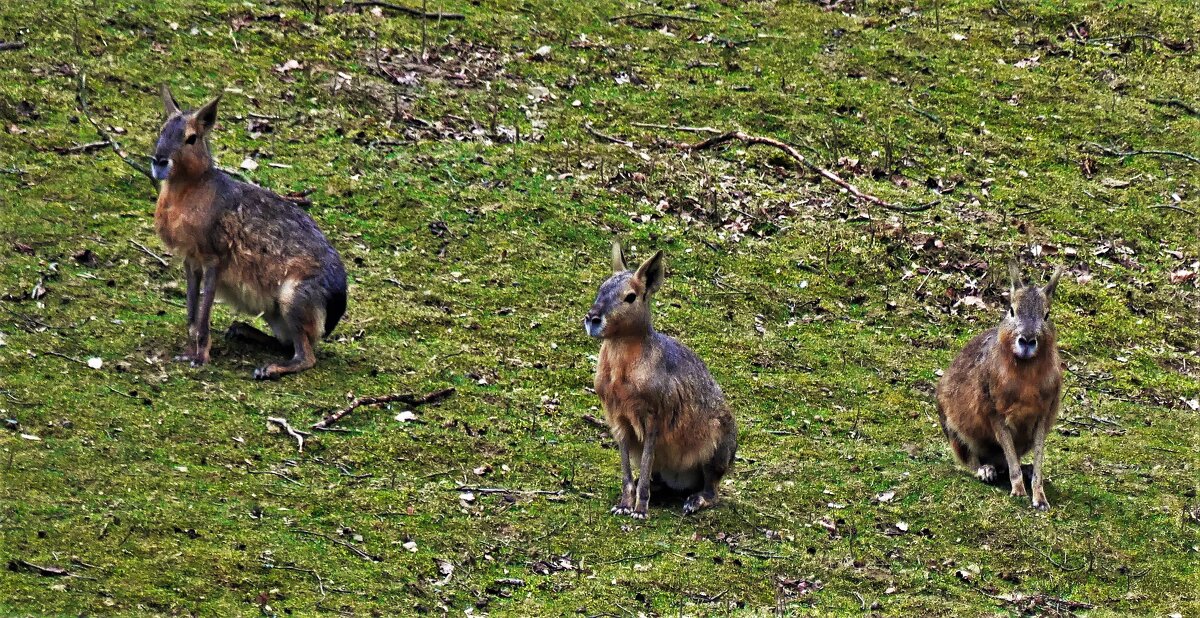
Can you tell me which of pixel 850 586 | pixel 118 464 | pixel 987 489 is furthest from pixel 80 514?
pixel 987 489

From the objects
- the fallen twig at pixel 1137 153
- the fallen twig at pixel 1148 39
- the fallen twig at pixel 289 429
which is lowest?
the fallen twig at pixel 289 429

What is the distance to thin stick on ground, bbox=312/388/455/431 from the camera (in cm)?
920

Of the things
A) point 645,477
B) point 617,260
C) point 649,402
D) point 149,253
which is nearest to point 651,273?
point 617,260

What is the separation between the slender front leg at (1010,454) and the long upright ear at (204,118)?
17.4 feet

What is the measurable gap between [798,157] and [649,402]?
7081mm

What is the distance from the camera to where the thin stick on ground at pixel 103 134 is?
12633mm

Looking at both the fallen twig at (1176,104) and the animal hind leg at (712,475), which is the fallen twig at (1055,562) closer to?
the animal hind leg at (712,475)

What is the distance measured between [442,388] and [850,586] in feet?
10.9

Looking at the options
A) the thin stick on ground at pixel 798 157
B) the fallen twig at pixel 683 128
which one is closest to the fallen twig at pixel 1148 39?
the thin stick on ground at pixel 798 157

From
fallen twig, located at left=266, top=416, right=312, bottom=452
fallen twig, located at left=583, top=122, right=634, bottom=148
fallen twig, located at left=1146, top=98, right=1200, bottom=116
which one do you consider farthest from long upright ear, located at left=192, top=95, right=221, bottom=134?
fallen twig, located at left=1146, top=98, right=1200, bottom=116

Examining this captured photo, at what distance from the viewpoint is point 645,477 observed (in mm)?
8500

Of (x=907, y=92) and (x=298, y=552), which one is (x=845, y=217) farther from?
(x=298, y=552)

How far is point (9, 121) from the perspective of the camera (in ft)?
42.7

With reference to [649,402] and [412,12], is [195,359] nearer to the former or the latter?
[649,402]
